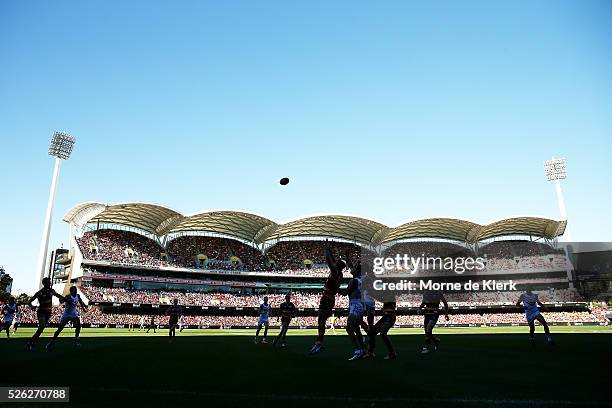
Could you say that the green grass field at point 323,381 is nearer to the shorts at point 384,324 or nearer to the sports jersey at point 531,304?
the shorts at point 384,324

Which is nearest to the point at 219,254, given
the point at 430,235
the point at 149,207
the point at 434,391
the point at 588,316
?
the point at 149,207

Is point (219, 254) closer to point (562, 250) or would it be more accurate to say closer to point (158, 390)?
point (562, 250)

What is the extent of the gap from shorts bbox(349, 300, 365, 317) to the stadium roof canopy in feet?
182

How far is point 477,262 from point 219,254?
156 ft

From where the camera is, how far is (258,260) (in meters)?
74.1

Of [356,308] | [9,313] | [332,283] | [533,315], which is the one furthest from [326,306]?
[9,313]

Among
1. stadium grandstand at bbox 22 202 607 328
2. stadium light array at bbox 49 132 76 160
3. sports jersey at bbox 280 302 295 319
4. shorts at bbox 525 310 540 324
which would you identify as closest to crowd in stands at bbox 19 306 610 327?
stadium grandstand at bbox 22 202 607 328

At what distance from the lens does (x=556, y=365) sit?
895 centimetres

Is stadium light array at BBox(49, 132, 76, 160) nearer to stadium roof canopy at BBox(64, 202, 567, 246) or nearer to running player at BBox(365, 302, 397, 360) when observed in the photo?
stadium roof canopy at BBox(64, 202, 567, 246)

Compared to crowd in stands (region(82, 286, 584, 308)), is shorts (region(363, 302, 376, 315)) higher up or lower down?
higher up

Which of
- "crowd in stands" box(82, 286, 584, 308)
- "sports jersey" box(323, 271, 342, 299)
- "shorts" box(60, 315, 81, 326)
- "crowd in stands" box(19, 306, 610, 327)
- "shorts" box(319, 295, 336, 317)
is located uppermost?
"sports jersey" box(323, 271, 342, 299)

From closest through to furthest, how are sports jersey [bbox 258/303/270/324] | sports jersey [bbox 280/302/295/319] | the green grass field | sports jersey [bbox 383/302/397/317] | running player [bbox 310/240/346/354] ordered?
1. the green grass field
2. running player [bbox 310/240/346/354]
3. sports jersey [bbox 383/302/397/317]
4. sports jersey [bbox 280/302/295/319]
5. sports jersey [bbox 258/303/270/324]

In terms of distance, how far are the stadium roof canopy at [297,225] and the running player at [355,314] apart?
55.4 meters

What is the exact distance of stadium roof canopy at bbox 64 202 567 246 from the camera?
64938 millimetres
